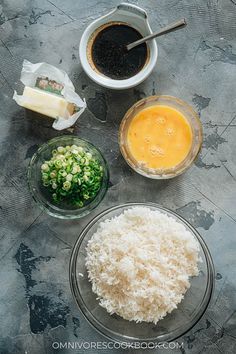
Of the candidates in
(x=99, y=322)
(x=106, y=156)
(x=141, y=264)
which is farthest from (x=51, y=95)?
(x=99, y=322)

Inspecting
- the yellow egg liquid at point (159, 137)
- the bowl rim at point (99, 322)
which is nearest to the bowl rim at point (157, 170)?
the yellow egg liquid at point (159, 137)

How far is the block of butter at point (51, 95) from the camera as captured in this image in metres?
2.56

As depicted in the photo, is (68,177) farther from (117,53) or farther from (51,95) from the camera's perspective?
(117,53)

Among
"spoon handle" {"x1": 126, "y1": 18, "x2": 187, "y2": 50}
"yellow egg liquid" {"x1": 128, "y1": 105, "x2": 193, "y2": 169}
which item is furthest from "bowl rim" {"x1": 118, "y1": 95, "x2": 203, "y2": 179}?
"spoon handle" {"x1": 126, "y1": 18, "x2": 187, "y2": 50}

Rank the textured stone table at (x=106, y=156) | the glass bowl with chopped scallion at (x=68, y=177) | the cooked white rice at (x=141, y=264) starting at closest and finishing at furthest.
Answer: the cooked white rice at (x=141, y=264) → the glass bowl with chopped scallion at (x=68, y=177) → the textured stone table at (x=106, y=156)

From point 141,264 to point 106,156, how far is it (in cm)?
57

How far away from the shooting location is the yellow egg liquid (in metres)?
2.59

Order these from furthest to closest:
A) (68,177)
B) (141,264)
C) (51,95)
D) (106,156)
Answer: (106,156)
(51,95)
(68,177)
(141,264)

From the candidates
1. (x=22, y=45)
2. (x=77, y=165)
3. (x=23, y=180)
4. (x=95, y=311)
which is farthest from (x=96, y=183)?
(x=22, y=45)

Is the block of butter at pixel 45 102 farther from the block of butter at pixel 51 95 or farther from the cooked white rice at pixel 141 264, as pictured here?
the cooked white rice at pixel 141 264

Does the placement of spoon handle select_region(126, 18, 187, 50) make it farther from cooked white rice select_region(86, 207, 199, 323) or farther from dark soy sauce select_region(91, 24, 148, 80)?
cooked white rice select_region(86, 207, 199, 323)

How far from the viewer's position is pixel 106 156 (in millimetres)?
2676

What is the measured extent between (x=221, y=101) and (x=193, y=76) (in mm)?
172

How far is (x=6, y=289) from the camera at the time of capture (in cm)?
262
